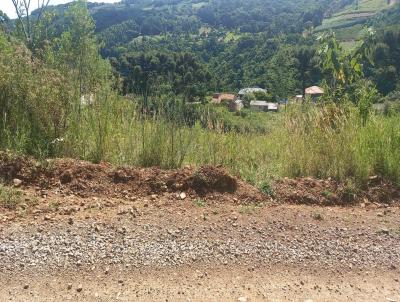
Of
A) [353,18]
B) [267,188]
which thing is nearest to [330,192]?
[267,188]

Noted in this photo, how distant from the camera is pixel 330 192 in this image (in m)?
4.06

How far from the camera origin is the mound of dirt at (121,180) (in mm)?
3748

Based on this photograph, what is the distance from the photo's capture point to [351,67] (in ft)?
19.9

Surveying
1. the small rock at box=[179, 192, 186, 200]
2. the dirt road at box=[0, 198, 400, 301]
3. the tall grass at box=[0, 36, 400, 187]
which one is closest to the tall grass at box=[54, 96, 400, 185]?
the tall grass at box=[0, 36, 400, 187]

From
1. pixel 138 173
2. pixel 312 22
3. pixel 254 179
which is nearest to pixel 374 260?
pixel 254 179

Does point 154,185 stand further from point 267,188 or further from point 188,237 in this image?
point 267,188

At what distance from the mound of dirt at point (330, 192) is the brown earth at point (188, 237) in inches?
0.5

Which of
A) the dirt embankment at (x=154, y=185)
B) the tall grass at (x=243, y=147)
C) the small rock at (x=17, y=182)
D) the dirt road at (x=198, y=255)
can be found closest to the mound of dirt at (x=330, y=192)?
the dirt embankment at (x=154, y=185)

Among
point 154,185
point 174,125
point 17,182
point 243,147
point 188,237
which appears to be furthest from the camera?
point 243,147

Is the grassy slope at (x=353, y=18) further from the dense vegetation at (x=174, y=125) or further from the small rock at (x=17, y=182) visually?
the small rock at (x=17, y=182)

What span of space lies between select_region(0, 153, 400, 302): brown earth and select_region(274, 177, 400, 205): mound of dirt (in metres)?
0.01

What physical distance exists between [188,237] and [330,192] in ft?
5.63

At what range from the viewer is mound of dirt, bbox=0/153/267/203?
12.3 feet

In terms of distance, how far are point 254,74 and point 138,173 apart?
70.3 meters
